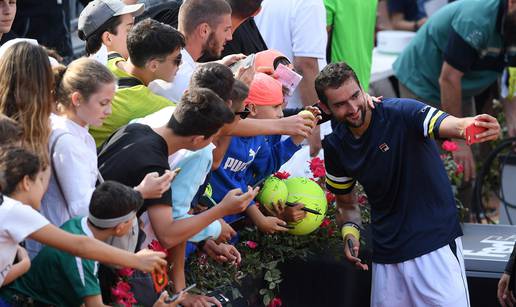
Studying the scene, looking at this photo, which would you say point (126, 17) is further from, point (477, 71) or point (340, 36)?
point (477, 71)

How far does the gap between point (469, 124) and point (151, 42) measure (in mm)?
1554

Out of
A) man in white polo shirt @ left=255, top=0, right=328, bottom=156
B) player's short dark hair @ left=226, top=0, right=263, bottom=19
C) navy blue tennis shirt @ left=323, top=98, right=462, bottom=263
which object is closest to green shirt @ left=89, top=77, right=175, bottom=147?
navy blue tennis shirt @ left=323, top=98, right=462, bottom=263

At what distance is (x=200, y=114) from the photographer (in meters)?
4.67

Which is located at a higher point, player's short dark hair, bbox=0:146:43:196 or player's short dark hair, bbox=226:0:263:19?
player's short dark hair, bbox=0:146:43:196

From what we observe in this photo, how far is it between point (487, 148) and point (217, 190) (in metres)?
5.21

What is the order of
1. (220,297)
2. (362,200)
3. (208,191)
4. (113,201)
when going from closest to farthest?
(113,201) < (220,297) < (208,191) < (362,200)

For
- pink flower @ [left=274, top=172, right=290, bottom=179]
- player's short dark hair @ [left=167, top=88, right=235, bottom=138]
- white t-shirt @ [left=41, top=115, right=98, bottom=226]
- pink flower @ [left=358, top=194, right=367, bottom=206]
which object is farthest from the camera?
pink flower @ [left=358, top=194, right=367, bottom=206]

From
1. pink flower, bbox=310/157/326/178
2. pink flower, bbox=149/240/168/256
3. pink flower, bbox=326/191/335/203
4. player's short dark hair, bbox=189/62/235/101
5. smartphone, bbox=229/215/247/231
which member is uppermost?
player's short dark hair, bbox=189/62/235/101

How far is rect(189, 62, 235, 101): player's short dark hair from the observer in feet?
16.7

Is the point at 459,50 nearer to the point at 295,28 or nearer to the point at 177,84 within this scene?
the point at 295,28

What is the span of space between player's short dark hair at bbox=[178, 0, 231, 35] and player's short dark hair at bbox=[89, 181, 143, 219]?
189 cm

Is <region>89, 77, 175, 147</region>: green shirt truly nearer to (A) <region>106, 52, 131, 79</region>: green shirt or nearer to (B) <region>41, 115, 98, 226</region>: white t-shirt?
(A) <region>106, 52, 131, 79</region>: green shirt

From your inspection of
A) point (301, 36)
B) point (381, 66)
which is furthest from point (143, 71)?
point (381, 66)

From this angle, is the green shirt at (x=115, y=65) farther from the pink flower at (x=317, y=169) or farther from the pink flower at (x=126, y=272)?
the pink flower at (x=317, y=169)
